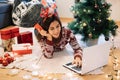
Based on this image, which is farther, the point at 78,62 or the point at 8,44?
the point at 8,44

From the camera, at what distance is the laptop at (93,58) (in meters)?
1.45

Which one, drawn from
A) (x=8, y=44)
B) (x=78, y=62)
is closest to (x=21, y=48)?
(x=8, y=44)

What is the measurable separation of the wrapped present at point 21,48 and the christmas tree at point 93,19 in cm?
57

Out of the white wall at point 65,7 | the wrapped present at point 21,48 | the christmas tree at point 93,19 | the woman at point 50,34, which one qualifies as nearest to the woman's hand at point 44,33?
the woman at point 50,34

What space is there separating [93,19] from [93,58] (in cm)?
61

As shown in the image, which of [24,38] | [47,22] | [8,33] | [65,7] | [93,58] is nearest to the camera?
[93,58]

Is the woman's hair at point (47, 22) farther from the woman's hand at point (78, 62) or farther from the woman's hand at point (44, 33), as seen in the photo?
the woman's hand at point (78, 62)

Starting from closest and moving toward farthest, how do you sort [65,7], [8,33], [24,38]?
[8,33], [24,38], [65,7]

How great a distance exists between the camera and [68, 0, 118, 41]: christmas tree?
1.98 m

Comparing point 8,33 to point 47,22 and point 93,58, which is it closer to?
point 47,22

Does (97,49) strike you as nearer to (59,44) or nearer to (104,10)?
(59,44)

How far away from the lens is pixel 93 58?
4.94 ft

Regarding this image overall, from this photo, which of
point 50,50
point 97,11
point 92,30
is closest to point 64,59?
point 50,50

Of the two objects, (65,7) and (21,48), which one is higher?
(65,7)
